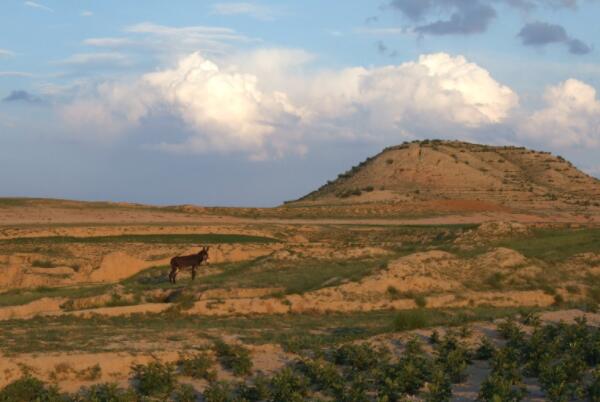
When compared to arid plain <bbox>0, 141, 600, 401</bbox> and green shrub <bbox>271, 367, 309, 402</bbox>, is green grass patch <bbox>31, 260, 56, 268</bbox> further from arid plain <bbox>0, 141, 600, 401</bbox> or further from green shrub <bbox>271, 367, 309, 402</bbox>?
green shrub <bbox>271, 367, 309, 402</bbox>

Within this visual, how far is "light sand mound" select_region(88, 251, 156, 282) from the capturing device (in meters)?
35.2

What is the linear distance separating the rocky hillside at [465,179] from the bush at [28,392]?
64842mm

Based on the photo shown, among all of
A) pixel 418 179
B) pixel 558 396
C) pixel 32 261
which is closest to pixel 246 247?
pixel 32 261

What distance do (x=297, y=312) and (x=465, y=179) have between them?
68002mm

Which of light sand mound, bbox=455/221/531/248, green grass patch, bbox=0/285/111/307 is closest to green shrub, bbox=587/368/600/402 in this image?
green grass patch, bbox=0/285/111/307

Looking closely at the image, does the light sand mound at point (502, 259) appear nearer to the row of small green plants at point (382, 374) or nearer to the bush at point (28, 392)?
the row of small green plants at point (382, 374)

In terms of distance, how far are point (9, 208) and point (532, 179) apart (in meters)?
57.3

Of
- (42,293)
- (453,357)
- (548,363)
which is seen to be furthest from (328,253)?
Answer: (548,363)

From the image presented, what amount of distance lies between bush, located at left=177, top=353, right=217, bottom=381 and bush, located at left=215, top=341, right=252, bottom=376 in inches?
15.3

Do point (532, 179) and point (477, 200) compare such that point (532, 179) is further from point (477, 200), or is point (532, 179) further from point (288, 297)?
point (288, 297)

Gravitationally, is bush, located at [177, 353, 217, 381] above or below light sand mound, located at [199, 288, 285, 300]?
below

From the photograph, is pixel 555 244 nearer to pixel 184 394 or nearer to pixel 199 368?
pixel 199 368

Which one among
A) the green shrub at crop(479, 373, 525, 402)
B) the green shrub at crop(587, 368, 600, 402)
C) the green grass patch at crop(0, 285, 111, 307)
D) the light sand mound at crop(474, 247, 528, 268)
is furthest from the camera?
the light sand mound at crop(474, 247, 528, 268)

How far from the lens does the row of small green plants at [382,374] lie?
47.5ft
